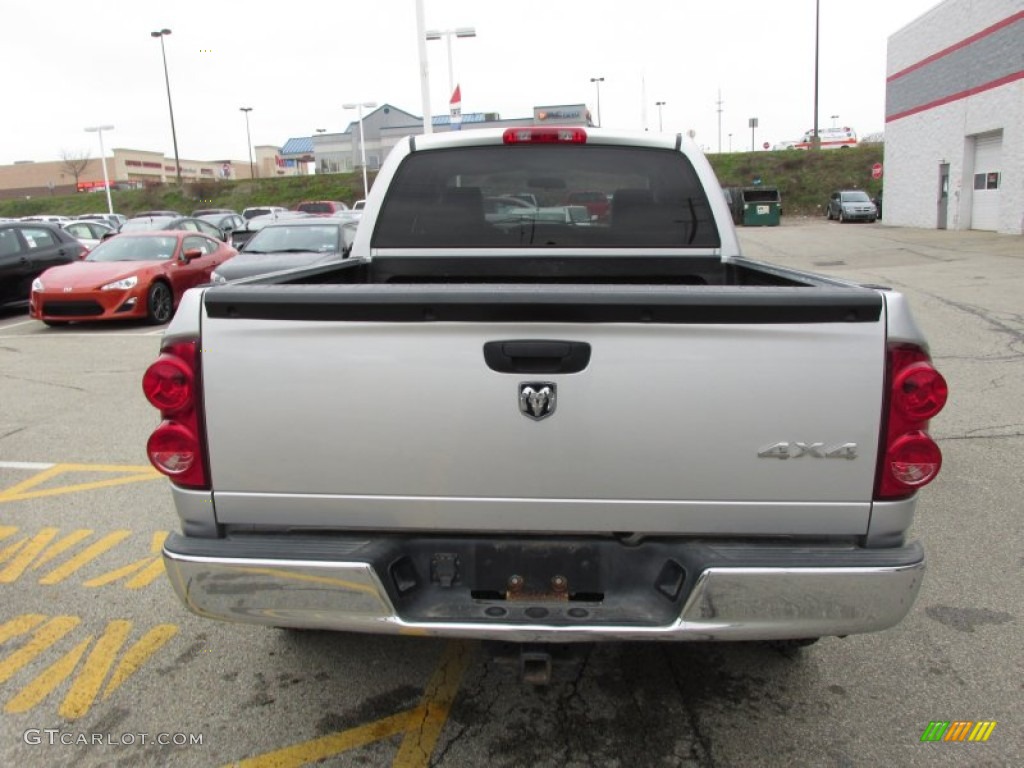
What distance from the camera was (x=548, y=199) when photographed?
4066 millimetres

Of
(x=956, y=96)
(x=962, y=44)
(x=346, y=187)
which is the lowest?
(x=346, y=187)

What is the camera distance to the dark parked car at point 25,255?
535 inches

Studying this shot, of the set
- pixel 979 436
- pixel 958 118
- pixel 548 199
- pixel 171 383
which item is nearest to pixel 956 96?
pixel 958 118

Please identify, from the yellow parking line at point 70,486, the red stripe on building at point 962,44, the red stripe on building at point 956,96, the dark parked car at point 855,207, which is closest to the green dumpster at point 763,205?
the dark parked car at point 855,207

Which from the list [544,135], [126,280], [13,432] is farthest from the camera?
[126,280]

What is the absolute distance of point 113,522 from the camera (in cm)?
468

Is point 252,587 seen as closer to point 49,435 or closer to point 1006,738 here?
point 1006,738

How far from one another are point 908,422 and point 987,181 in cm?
2956

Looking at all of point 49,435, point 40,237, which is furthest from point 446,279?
point 40,237

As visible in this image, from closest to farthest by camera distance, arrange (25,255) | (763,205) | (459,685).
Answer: (459,685)
(25,255)
(763,205)

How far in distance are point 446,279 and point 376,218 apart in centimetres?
48

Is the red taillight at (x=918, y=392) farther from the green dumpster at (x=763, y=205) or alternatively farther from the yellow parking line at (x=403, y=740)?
the green dumpster at (x=763, y=205)

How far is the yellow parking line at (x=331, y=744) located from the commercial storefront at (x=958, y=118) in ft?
89.5

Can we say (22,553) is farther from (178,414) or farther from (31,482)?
(178,414)
